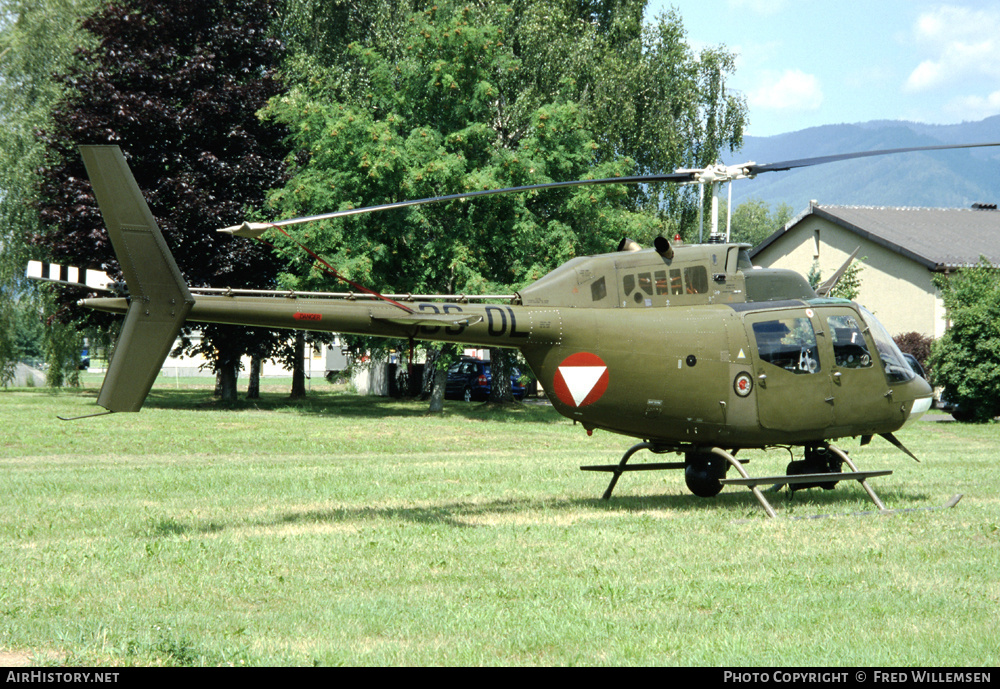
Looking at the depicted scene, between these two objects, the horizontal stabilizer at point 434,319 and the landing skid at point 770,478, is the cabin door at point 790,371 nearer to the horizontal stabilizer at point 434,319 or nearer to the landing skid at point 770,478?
the landing skid at point 770,478

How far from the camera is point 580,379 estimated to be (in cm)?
1084

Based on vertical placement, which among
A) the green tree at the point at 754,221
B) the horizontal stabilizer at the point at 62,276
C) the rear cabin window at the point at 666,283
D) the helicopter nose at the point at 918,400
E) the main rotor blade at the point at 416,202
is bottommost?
the helicopter nose at the point at 918,400

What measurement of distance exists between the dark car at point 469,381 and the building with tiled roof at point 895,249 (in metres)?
14.7

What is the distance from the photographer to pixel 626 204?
34906 millimetres

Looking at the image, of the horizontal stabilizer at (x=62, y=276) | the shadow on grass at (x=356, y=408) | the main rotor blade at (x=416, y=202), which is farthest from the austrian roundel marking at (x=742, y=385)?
the shadow on grass at (x=356, y=408)

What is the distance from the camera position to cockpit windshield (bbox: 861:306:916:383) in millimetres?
11758

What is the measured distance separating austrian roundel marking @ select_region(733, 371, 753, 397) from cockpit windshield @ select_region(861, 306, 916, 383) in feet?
6.47

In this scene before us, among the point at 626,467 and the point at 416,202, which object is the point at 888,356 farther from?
the point at 416,202

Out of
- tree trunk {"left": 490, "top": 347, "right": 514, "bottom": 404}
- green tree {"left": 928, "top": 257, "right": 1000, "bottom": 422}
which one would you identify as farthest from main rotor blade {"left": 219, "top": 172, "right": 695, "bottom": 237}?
green tree {"left": 928, "top": 257, "right": 1000, "bottom": 422}

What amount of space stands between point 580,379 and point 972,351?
22434mm

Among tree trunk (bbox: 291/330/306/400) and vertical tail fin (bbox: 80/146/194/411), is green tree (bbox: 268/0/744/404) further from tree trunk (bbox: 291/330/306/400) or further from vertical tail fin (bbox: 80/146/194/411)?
vertical tail fin (bbox: 80/146/194/411)

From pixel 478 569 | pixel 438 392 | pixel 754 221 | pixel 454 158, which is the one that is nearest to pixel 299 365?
pixel 438 392

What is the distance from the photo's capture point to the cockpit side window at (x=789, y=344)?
1116 centimetres

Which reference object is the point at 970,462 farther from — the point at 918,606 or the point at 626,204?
the point at 626,204
